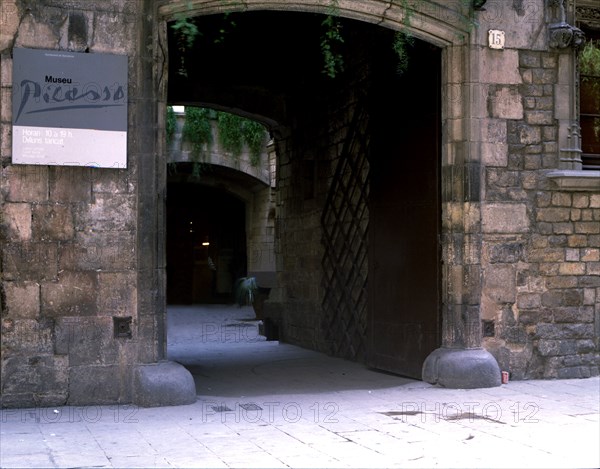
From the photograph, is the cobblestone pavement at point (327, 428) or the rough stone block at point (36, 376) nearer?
the cobblestone pavement at point (327, 428)

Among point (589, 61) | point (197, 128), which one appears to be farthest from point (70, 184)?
point (197, 128)

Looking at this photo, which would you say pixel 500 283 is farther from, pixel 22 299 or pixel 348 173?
pixel 22 299

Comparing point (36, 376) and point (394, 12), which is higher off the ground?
point (394, 12)

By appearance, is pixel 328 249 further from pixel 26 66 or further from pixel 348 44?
pixel 26 66

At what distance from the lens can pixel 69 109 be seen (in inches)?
260

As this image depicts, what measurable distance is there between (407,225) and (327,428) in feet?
10.9

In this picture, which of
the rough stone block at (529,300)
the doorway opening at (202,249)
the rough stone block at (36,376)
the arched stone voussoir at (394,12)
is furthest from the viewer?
the doorway opening at (202,249)

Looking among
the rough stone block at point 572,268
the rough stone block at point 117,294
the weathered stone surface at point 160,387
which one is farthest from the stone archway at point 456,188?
the rough stone block at point 117,294

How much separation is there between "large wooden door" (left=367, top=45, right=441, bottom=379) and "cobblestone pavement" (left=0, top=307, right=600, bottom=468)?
1.77 ft

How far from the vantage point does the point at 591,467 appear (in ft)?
15.0

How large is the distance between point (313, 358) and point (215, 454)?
18.7 feet

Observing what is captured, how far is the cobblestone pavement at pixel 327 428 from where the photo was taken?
15.9 feet

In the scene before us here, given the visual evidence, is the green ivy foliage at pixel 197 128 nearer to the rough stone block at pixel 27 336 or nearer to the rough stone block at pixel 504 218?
the rough stone block at pixel 504 218

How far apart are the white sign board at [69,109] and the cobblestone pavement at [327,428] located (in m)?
1.97
